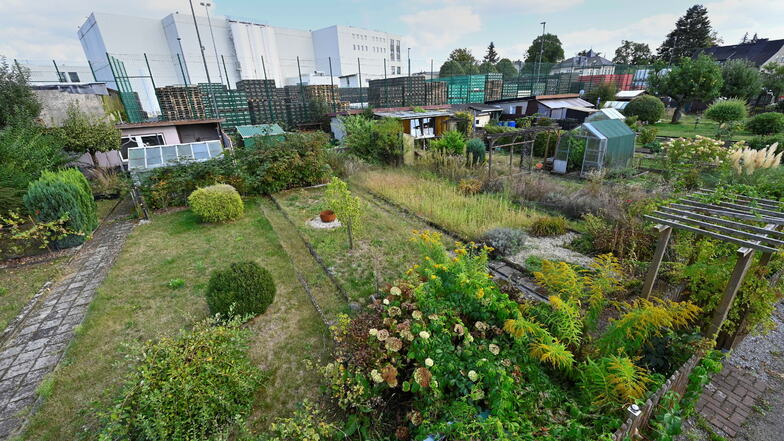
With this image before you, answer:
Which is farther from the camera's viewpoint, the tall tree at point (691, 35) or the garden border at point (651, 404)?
the tall tree at point (691, 35)

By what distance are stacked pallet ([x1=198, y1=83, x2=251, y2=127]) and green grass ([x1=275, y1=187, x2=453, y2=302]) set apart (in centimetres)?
1099

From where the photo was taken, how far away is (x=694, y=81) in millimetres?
21141

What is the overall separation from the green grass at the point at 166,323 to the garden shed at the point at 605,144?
1091cm

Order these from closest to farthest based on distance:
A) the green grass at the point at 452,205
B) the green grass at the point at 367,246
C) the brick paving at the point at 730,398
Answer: the brick paving at the point at 730,398
the green grass at the point at 367,246
the green grass at the point at 452,205

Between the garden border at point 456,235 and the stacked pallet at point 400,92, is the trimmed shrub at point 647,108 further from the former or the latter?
the garden border at point 456,235

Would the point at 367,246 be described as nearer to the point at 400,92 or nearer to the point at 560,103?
the point at 400,92

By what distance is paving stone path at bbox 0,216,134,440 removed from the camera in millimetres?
3127

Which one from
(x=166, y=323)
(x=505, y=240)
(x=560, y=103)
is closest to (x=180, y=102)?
(x=166, y=323)

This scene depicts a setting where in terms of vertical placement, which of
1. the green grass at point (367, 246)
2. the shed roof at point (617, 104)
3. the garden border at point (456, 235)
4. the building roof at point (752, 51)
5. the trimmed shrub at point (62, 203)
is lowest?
the garden border at point (456, 235)

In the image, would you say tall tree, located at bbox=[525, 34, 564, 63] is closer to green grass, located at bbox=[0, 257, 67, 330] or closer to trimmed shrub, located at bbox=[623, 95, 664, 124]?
trimmed shrub, located at bbox=[623, 95, 664, 124]

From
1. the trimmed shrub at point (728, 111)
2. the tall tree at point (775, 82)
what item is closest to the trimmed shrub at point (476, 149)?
the trimmed shrub at point (728, 111)

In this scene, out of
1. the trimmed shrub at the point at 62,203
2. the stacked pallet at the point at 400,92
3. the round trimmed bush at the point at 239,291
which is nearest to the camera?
the round trimmed bush at the point at 239,291

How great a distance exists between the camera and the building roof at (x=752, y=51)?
36062 millimetres

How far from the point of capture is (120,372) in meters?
3.37
